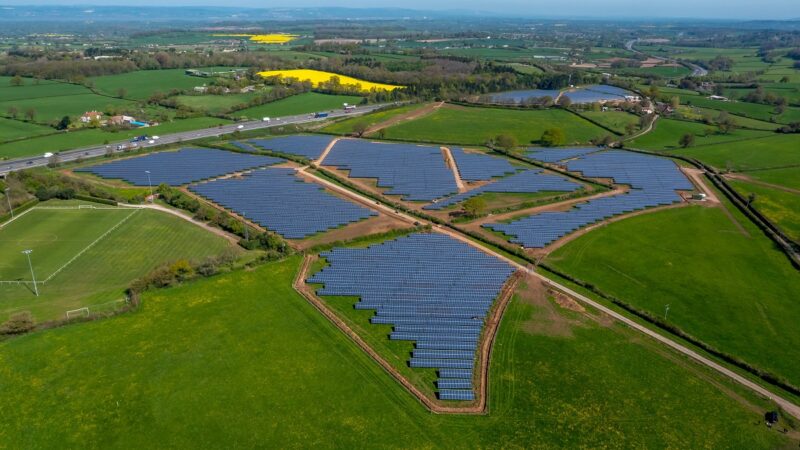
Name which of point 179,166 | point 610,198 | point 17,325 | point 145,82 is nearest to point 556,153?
point 610,198

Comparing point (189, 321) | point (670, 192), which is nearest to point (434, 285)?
point (189, 321)

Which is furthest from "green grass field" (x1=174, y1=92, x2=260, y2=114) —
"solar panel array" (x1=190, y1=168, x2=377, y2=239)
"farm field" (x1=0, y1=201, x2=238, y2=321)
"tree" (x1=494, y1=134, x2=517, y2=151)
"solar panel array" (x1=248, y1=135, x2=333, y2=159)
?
"tree" (x1=494, y1=134, x2=517, y2=151)

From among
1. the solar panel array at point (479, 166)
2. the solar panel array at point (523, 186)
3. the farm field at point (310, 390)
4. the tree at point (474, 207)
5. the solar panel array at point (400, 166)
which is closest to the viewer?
the farm field at point (310, 390)

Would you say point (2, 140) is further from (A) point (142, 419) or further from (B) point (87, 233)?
(A) point (142, 419)

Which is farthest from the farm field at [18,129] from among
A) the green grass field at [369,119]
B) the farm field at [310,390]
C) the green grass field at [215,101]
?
the farm field at [310,390]

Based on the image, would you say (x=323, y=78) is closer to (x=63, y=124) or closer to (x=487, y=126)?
(x=487, y=126)

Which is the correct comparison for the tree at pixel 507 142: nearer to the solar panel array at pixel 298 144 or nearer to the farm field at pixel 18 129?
the solar panel array at pixel 298 144
